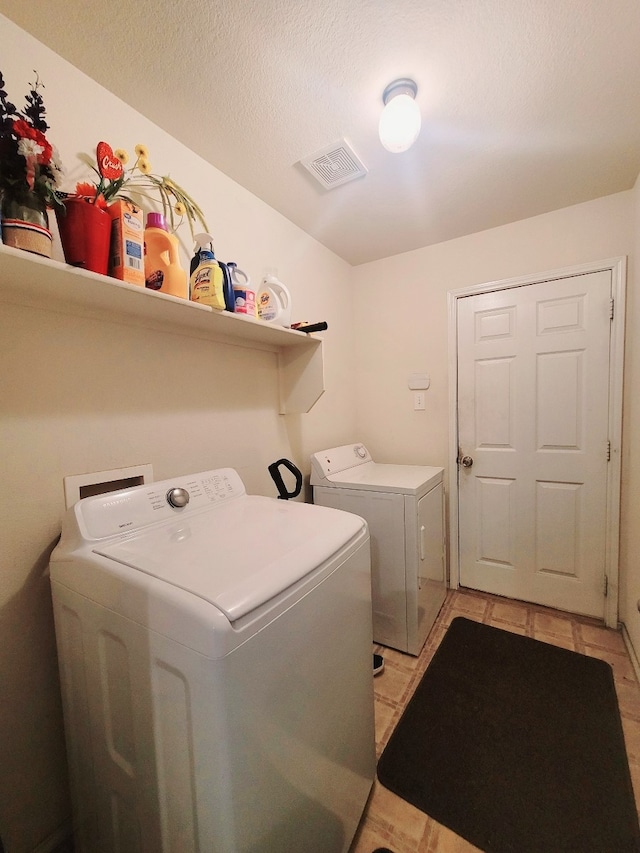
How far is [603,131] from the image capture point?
137cm

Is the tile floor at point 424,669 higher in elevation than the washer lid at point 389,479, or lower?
lower

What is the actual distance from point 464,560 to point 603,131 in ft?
7.75

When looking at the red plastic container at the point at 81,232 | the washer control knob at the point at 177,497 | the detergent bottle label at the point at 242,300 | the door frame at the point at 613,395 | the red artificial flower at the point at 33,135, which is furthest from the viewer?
the door frame at the point at 613,395

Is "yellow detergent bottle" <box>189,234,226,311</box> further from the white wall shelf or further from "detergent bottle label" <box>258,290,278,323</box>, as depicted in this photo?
"detergent bottle label" <box>258,290,278,323</box>

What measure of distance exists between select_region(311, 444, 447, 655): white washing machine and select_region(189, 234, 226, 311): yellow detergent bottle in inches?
43.4

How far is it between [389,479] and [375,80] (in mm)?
1701

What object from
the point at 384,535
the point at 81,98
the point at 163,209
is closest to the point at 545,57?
the point at 163,209

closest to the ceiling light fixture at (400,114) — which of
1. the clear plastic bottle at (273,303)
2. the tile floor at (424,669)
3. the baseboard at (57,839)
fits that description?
the clear plastic bottle at (273,303)

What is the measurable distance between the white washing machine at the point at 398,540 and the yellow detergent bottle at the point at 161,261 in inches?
46.8

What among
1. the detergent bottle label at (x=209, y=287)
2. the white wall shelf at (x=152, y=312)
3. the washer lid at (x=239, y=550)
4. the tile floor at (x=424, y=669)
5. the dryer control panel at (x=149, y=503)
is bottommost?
the tile floor at (x=424, y=669)

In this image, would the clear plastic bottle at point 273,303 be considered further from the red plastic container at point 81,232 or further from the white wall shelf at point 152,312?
the red plastic container at point 81,232

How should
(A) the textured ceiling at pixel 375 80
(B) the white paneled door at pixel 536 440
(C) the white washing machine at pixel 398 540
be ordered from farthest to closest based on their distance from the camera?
(B) the white paneled door at pixel 536 440 < (C) the white washing machine at pixel 398 540 < (A) the textured ceiling at pixel 375 80

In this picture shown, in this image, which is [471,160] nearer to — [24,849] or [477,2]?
[477,2]

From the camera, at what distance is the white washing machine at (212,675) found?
58cm
